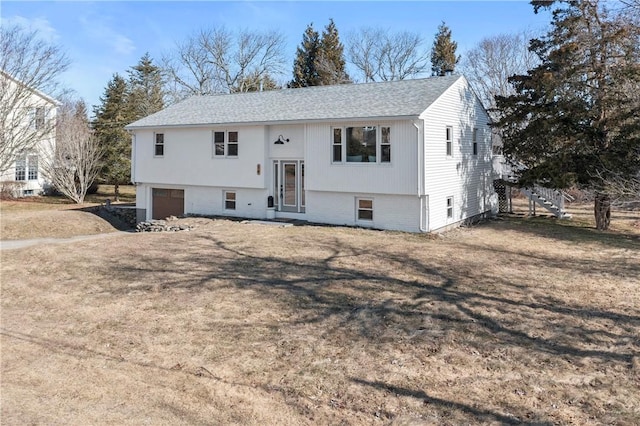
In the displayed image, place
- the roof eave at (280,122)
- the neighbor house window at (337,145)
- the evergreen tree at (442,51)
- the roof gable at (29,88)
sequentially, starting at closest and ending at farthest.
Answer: the roof eave at (280,122)
the neighbor house window at (337,145)
the roof gable at (29,88)
the evergreen tree at (442,51)

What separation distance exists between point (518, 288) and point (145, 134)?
18.1 m

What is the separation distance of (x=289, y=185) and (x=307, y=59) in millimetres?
29302

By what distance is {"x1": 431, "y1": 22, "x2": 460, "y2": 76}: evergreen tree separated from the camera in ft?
142

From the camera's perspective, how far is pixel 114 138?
32.4 metres

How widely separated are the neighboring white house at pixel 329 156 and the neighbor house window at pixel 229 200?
0.06 meters

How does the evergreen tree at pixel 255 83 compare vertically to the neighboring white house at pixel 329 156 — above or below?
above

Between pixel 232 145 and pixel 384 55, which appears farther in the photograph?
pixel 384 55

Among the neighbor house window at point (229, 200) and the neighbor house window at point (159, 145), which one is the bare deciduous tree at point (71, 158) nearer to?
the neighbor house window at point (159, 145)

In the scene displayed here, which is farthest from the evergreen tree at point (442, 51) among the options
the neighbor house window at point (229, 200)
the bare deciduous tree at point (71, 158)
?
the bare deciduous tree at point (71, 158)

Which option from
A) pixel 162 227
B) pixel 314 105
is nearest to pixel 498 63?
pixel 314 105

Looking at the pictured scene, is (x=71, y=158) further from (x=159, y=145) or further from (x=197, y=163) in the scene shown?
(x=197, y=163)

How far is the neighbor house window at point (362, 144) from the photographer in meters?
16.0

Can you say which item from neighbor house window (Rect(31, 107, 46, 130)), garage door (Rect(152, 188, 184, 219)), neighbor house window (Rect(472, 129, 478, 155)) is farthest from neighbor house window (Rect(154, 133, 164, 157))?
neighbor house window (Rect(472, 129, 478, 155))

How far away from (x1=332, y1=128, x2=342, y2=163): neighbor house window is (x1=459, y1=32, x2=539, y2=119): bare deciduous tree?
24.7 meters
